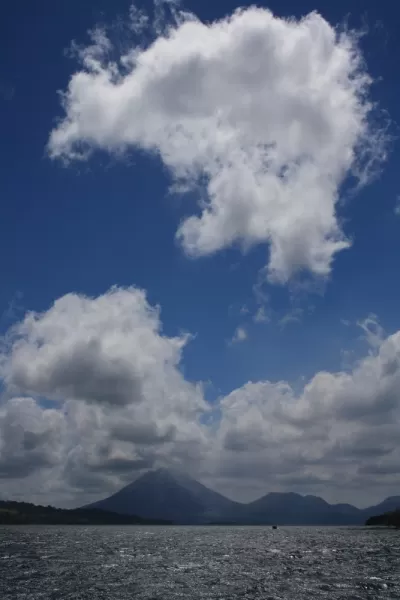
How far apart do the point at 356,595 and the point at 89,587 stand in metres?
35.5

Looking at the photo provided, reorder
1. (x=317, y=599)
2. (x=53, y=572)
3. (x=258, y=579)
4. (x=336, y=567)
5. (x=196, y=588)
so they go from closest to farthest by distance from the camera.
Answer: (x=317, y=599) < (x=196, y=588) < (x=258, y=579) < (x=53, y=572) < (x=336, y=567)

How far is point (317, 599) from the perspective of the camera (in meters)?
63.3

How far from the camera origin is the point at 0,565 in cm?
10781

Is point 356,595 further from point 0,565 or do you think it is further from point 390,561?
point 0,565

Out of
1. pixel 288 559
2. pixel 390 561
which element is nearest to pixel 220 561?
pixel 288 559

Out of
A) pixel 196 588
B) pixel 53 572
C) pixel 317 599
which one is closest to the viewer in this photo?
pixel 317 599

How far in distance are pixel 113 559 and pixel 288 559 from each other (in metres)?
39.6

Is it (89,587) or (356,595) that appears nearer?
(356,595)

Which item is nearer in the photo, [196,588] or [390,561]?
[196,588]

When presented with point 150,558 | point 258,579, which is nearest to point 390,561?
point 258,579

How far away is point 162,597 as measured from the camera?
66188 mm

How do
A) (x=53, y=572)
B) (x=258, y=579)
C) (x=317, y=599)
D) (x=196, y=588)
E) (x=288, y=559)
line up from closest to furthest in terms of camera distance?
(x=317, y=599), (x=196, y=588), (x=258, y=579), (x=53, y=572), (x=288, y=559)

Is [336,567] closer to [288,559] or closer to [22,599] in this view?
[288,559]

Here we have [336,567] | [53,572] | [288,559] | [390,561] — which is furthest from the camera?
[288,559]
